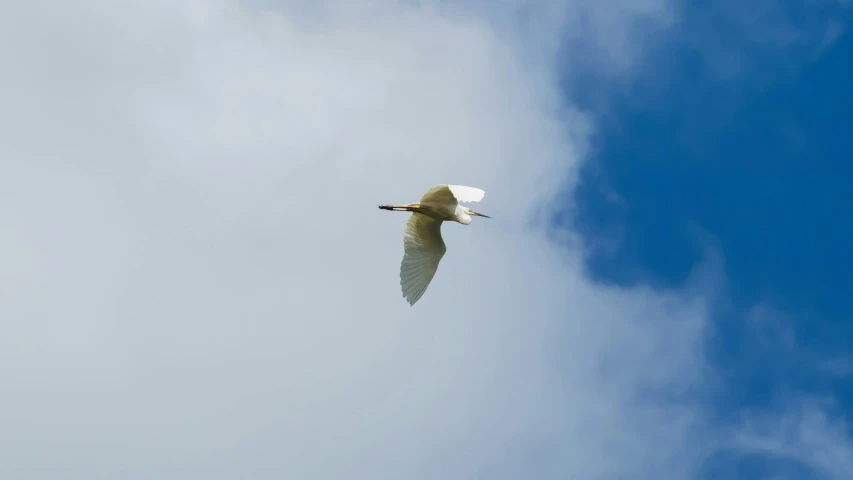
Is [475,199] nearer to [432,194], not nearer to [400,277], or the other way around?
[432,194]

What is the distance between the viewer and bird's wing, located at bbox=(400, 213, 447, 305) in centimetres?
3100

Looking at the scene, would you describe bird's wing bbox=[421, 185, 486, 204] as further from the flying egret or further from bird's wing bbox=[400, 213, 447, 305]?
bird's wing bbox=[400, 213, 447, 305]

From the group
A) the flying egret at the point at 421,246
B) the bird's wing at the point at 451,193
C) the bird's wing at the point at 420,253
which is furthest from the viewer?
the bird's wing at the point at 420,253

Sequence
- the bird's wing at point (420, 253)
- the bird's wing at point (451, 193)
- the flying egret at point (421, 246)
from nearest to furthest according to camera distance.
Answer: the bird's wing at point (451, 193) < the flying egret at point (421, 246) < the bird's wing at point (420, 253)

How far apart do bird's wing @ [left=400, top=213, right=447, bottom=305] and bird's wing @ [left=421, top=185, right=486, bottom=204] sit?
1.57m

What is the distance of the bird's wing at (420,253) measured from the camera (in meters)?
31.0

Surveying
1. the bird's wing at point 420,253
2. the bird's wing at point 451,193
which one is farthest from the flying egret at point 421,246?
the bird's wing at point 451,193

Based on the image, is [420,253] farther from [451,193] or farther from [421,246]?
[451,193]

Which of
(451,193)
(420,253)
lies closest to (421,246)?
(420,253)

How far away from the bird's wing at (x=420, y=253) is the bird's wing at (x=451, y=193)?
1573 mm

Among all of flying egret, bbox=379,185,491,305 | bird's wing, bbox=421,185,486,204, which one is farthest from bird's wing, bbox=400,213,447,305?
bird's wing, bbox=421,185,486,204

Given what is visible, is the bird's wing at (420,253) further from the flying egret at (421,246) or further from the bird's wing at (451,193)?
the bird's wing at (451,193)

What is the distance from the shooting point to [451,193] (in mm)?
28281

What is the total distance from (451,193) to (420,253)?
354 centimetres
